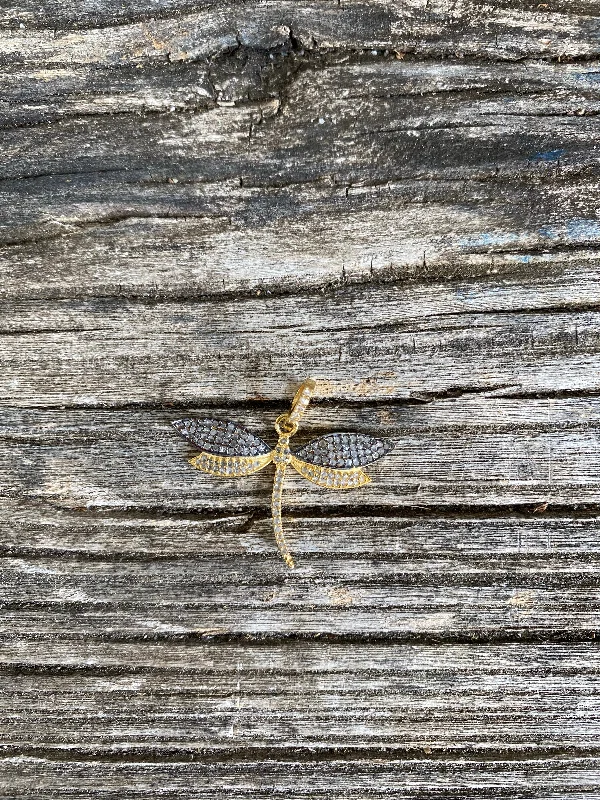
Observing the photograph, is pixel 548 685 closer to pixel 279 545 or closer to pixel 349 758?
pixel 349 758

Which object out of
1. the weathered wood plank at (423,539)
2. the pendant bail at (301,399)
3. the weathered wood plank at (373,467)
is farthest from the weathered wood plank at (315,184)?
the weathered wood plank at (423,539)

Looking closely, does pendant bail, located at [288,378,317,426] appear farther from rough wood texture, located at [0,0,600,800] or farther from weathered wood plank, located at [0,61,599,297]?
weathered wood plank, located at [0,61,599,297]

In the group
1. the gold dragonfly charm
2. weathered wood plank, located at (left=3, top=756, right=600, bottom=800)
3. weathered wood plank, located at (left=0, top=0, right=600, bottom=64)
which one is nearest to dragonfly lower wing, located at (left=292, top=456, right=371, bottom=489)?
the gold dragonfly charm

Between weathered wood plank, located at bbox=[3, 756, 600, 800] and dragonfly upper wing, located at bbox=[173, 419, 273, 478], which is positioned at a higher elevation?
dragonfly upper wing, located at bbox=[173, 419, 273, 478]

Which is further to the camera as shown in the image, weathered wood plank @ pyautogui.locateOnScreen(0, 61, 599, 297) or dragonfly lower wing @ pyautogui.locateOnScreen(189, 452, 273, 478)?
dragonfly lower wing @ pyautogui.locateOnScreen(189, 452, 273, 478)

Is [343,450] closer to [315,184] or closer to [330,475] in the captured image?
[330,475]

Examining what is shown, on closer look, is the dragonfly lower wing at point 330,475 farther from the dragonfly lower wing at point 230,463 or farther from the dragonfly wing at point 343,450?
the dragonfly lower wing at point 230,463

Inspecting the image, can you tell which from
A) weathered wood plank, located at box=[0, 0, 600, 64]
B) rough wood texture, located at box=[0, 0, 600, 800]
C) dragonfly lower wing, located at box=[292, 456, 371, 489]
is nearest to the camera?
weathered wood plank, located at box=[0, 0, 600, 64]
